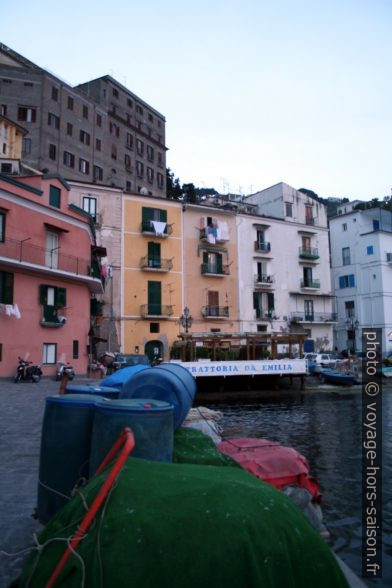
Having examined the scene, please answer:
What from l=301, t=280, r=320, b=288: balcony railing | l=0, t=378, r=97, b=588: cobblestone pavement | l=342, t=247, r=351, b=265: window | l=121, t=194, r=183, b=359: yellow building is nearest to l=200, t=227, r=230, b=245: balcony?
l=121, t=194, r=183, b=359: yellow building

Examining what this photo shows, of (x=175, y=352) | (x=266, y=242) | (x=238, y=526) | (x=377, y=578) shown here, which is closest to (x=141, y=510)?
(x=238, y=526)

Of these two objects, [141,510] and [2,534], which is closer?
[141,510]

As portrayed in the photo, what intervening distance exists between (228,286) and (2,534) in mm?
39465

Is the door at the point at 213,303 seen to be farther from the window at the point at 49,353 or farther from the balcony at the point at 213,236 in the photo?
the window at the point at 49,353

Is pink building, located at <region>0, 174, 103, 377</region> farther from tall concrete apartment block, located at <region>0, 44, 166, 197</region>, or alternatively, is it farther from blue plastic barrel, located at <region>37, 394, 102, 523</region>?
blue plastic barrel, located at <region>37, 394, 102, 523</region>

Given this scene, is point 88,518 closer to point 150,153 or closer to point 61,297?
point 61,297

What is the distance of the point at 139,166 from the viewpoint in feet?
194

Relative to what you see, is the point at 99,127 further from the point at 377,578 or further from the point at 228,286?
the point at 377,578

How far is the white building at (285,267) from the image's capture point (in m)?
44.7

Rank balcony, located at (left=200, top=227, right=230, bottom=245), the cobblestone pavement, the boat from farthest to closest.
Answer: balcony, located at (left=200, top=227, right=230, bottom=245), the boat, the cobblestone pavement

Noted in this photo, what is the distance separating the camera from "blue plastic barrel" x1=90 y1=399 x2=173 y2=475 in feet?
13.0

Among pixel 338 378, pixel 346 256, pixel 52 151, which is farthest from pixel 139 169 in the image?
pixel 338 378

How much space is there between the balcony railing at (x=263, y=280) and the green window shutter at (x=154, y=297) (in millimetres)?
10266

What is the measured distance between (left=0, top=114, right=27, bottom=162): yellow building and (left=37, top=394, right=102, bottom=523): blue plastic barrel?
41.5 m
